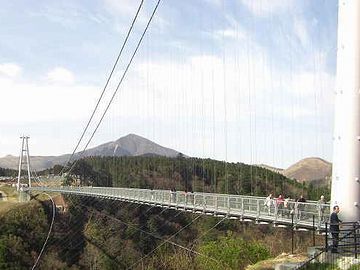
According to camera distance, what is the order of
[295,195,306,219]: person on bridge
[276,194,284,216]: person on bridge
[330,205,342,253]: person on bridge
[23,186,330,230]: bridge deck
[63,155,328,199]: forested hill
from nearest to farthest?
[330,205,342,253]: person on bridge < [23,186,330,230]: bridge deck < [295,195,306,219]: person on bridge < [276,194,284,216]: person on bridge < [63,155,328,199]: forested hill

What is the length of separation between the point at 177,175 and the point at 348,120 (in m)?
97.7

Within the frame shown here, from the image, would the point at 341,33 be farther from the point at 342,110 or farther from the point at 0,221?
the point at 0,221

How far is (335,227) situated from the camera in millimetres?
13031

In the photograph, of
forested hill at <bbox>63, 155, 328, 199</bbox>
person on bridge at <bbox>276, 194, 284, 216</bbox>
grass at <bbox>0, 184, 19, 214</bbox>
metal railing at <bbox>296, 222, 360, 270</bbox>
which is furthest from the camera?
forested hill at <bbox>63, 155, 328, 199</bbox>

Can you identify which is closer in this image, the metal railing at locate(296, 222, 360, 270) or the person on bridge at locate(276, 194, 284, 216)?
the metal railing at locate(296, 222, 360, 270)

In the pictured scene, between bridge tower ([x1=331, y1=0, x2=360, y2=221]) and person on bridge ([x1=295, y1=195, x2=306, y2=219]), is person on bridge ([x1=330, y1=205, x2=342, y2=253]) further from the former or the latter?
person on bridge ([x1=295, y1=195, x2=306, y2=219])

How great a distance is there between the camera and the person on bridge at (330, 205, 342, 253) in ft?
41.5

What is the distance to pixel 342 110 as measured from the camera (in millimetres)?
13227

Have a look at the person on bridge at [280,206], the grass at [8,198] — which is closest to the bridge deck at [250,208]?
the person on bridge at [280,206]

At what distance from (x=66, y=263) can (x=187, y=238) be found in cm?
2088

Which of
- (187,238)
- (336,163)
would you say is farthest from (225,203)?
(187,238)

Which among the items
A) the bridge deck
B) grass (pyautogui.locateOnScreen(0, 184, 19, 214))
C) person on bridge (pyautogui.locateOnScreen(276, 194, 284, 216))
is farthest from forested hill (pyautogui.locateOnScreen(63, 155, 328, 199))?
person on bridge (pyautogui.locateOnScreen(276, 194, 284, 216))

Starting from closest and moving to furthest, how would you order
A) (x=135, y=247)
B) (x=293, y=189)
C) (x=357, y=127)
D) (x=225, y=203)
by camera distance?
(x=357, y=127) < (x=225, y=203) < (x=135, y=247) < (x=293, y=189)

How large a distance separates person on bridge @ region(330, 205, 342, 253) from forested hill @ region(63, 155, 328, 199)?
7669cm
